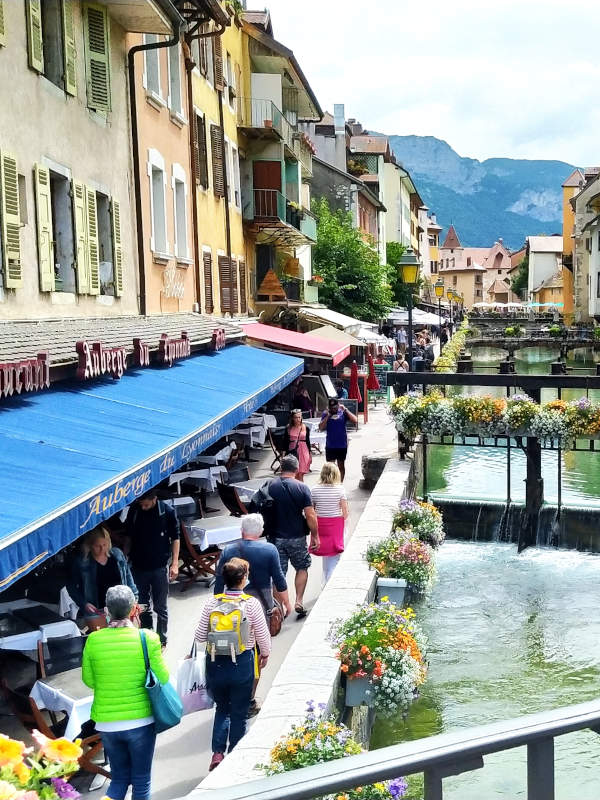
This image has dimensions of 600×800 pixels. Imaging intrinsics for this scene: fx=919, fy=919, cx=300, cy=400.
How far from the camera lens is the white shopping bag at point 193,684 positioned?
610 cm

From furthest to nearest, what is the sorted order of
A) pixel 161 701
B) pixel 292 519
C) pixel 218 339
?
pixel 218 339 < pixel 292 519 < pixel 161 701

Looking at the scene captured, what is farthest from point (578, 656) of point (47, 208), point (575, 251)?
point (575, 251)

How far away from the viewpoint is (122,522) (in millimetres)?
10609

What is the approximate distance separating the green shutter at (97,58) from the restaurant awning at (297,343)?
936cm

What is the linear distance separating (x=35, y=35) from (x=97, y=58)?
7.36ft

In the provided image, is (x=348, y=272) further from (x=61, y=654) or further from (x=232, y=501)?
(x=61, y=654)

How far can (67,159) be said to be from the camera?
1138 cm

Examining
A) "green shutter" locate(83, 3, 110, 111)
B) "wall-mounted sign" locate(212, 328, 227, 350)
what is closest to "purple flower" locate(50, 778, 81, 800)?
"green shutter" locate(83, 3, 110, 111)

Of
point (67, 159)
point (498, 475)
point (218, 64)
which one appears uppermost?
point (218, 64)

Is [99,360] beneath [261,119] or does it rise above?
beneath

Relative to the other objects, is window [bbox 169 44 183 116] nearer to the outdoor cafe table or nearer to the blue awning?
the blue awning

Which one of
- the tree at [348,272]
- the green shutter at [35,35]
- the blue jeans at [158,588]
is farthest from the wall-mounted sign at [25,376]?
the tree at [348,272]

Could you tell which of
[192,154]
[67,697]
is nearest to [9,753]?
[67,697]

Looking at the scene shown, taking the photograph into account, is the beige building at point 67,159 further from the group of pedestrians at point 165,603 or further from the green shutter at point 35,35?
the group of pedestrians at point 165,603
